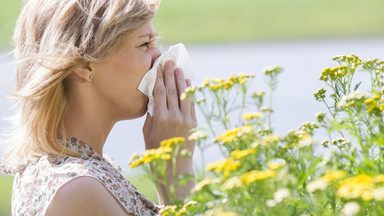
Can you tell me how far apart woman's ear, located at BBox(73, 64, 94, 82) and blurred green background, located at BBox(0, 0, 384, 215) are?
345 inches

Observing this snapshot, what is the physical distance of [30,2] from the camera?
56.4 inches

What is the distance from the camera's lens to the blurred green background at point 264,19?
34.2ft

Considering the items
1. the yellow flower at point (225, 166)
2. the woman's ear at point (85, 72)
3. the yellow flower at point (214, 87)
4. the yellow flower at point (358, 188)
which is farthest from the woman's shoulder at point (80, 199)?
the yellow flower at point (358, 188)

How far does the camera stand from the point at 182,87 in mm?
1428

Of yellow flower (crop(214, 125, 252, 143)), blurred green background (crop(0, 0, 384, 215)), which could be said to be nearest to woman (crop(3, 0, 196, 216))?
yellow flower (crop(214, 125, 252, 143))

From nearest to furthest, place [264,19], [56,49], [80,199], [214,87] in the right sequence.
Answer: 1. [214,87]
2. [80,199]
3. [56,49]
4. [264,19]

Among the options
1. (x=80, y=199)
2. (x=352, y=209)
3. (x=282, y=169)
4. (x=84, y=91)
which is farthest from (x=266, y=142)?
(x=84, y=91)

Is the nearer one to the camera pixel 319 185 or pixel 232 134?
pixel 319 185

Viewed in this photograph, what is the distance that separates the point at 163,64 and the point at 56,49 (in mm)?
242

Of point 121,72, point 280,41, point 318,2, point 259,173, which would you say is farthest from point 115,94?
point 318,2

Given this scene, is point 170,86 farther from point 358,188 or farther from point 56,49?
point 358,188

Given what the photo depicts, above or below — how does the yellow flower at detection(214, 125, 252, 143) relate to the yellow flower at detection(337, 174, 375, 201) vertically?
above

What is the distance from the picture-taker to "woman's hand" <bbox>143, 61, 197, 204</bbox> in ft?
4.41

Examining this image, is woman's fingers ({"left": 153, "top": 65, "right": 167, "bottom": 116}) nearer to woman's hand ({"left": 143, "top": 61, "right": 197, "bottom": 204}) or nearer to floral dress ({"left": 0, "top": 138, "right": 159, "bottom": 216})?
woman's hand ({"left": 143, "top": 61, "right": 197, "bottom": 204})
